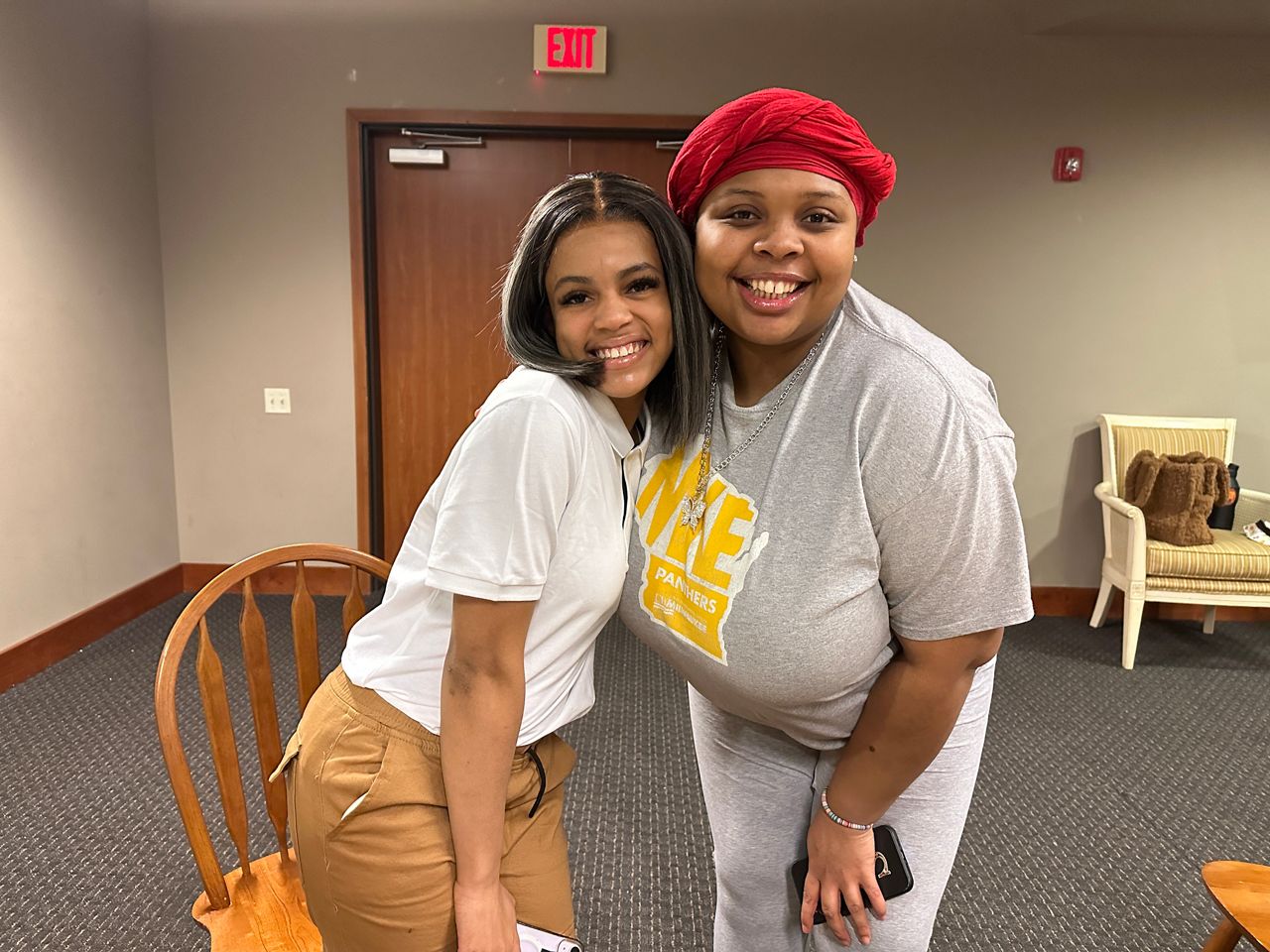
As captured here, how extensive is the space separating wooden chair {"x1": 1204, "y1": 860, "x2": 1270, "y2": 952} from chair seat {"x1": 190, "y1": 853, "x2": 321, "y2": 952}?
1.37m

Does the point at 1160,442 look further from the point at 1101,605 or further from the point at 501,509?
the point at 501,509

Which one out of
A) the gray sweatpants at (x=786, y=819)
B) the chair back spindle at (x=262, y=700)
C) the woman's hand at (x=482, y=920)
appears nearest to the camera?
the woman's hand at (x=482, y=920)

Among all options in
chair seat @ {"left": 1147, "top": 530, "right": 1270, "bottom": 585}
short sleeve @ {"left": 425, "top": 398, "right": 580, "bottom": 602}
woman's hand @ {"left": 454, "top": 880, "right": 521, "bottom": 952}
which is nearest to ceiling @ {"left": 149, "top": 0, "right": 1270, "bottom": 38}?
chair seat @ {"left": 1147, "top": 530, "right": 1270, "bottom": 585}

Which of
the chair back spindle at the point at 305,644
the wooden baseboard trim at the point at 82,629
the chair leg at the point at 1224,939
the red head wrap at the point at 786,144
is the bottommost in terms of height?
Result: the wooden baseboard trim at the point at 82,629

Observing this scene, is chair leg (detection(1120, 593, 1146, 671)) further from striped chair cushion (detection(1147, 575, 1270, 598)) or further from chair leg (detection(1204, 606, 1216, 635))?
chair leg (detection(1204, 606, 1216, 635))

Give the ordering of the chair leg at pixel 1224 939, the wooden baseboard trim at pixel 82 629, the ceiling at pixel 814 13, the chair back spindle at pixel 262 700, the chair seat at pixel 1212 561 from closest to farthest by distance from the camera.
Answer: the chair back spindle at pixel 262 700, the chair leg at pixel 1224 939, the wooden baseboard trim at pixel 82 629, the chair seat at pixel 1212 561, the ceiling at pixel 814 13

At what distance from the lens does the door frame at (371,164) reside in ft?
12.6

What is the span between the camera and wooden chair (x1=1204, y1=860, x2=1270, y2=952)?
1268 mm

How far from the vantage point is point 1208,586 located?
11.4 feet

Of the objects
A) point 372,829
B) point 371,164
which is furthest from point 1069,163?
point 372,829

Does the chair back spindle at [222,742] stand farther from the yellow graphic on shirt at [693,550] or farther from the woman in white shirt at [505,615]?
the yellow graphic on shirt at [693,550]

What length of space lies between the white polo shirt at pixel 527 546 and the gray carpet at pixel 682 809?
3.68ft

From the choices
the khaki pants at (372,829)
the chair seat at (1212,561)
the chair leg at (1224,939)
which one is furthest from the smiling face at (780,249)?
the chair seat at (1212,561)

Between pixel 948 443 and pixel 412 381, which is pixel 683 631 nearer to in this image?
pixel 948 443
